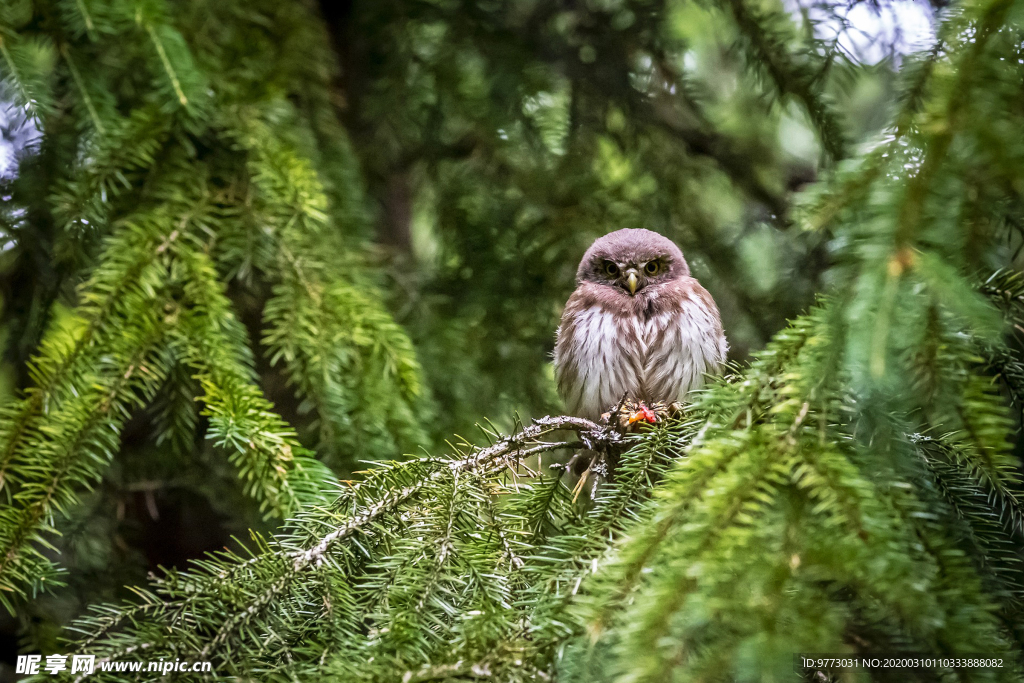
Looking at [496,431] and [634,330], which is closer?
[496,431]

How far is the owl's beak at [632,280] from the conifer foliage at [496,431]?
874mm

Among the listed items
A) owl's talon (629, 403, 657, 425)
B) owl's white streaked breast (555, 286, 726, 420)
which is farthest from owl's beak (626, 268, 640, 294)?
owl's talon (629, 403, 657, 425)

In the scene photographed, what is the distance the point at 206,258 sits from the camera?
6.53 feet

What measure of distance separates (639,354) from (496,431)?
3.83 feet

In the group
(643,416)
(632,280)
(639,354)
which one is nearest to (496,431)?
(643,416)

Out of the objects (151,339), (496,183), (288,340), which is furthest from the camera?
(496,183)

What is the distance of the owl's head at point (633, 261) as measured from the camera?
277 cm

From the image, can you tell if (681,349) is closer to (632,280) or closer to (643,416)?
(632,280)

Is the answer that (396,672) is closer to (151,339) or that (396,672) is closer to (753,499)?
(753,499)

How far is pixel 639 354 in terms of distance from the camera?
2605mm

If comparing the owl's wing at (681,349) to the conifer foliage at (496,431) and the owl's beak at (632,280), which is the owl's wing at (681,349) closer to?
the owl's beak at (632,280)

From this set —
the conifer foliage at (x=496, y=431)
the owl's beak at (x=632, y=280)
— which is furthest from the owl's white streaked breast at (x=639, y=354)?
the conifer foliage at (x=496, y=431)

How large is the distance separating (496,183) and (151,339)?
67.2 inches

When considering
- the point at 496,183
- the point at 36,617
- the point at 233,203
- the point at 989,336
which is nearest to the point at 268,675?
the point at 989,336
